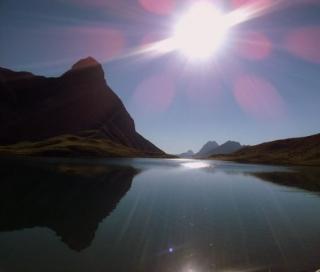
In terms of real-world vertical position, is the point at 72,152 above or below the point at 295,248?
above

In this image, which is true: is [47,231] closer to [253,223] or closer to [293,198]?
[253,223]

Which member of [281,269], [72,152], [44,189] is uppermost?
[72,152]

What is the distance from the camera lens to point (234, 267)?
56.4 feet

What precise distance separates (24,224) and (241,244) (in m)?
17.0

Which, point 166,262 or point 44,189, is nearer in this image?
point 166,262

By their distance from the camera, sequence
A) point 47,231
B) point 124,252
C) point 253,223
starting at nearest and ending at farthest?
1. point 124,252
2. point 47,231
3. point 253,223

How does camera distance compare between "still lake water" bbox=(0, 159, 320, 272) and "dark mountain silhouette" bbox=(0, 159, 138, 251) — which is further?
"dark mountain silhouette" bbox=(0, 159, 138, 251)

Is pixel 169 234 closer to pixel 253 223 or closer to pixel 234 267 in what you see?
pixel 234 267

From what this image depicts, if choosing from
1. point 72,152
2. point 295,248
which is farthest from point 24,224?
point 72,152

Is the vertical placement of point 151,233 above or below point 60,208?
below

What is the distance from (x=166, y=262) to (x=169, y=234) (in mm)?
6004

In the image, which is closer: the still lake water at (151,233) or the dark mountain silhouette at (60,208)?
the still lake water at (151,233)

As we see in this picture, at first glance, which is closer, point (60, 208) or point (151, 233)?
point (151, 233)

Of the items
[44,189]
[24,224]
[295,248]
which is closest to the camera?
[295,248]
